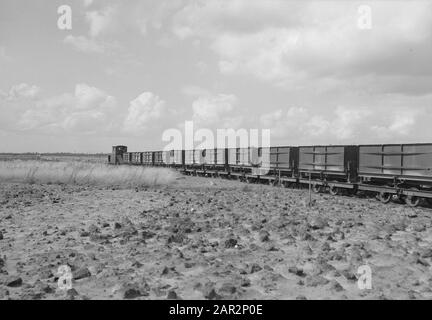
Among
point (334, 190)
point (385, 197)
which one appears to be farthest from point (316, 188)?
point (385, 197)

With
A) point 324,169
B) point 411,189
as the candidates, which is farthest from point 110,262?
point 324,169

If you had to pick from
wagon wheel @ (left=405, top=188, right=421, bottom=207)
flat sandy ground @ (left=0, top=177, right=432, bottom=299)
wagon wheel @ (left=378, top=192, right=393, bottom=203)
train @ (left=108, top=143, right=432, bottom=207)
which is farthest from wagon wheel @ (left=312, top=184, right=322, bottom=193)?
flat sandy ground @ (left=0, top=177, right=432, bottom=299)

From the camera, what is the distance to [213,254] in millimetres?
7273

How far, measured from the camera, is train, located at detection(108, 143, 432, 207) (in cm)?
1480

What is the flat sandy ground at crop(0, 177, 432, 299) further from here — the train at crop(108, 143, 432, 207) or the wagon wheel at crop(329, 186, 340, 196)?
the wagon wheel at crop(329, 186, 340, 196)

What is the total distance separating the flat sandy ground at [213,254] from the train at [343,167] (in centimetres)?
291

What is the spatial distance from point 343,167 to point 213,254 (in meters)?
12.7

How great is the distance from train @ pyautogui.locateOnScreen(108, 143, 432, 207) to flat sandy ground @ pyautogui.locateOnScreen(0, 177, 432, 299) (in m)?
2.91

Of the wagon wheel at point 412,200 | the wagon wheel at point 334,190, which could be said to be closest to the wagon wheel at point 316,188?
the wagon wheel at point 334,190

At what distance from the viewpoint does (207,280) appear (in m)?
5.79

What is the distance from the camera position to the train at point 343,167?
14.8 meters

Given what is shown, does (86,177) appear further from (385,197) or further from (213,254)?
(213,254)

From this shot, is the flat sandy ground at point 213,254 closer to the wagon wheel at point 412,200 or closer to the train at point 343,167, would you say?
the wagon wheel at point 412,200
